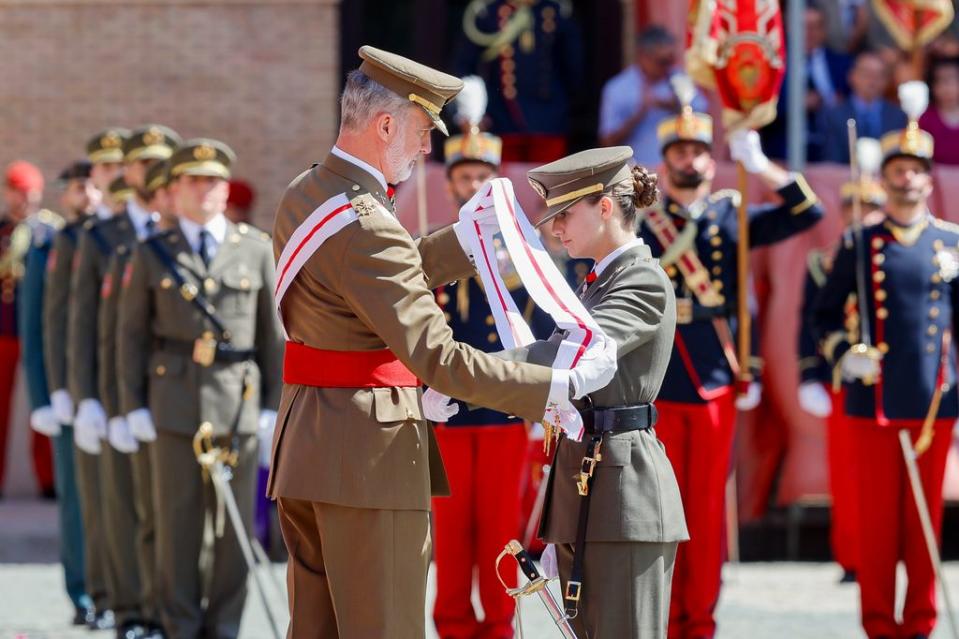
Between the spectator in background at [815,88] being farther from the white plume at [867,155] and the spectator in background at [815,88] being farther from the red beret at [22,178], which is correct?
the red beret at [22,178]

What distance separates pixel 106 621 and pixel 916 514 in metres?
3.36

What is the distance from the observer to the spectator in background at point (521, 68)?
9.94 m

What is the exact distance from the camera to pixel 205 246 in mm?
6676

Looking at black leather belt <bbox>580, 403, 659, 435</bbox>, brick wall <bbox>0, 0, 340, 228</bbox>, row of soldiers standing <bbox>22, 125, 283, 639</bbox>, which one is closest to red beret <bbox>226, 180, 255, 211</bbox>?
brick wall <bbox>0, 0, 340, 228</bbox>

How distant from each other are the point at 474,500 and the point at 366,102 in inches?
95.0

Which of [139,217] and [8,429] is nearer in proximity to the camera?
[139,217]

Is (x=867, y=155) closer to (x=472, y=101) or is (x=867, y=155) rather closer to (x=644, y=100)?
(x=644, y=100)

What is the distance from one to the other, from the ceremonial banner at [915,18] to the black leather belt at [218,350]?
15.1 feet

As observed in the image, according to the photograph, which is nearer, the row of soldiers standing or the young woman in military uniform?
the young woman in military uniform

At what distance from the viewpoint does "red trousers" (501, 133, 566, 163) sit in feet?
32.9

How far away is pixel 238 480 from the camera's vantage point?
6.61 meters

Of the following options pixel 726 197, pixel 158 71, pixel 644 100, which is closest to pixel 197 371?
pixel 726 197

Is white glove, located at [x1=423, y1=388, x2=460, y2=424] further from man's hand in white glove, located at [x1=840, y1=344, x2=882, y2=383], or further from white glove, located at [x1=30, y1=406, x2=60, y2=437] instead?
white glove, located at [x1=30, y1=406, x2=60, y2=437]

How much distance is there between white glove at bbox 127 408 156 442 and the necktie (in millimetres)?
602
